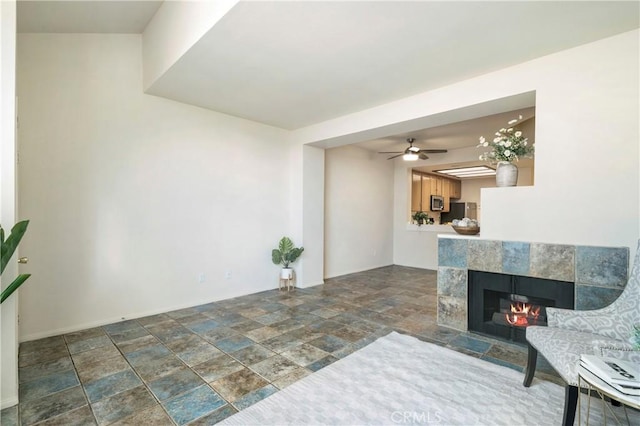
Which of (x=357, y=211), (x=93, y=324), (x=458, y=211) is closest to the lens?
(x=93, y=324)

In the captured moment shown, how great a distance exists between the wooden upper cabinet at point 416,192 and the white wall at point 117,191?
464cm

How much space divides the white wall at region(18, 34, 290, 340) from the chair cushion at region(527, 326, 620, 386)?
3.88 m

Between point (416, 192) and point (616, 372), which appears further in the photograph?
point (416, 192)

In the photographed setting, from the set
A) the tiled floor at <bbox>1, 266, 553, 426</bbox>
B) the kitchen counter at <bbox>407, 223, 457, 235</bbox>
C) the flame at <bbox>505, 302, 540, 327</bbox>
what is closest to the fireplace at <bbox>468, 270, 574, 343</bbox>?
the flame at <bbox>505, 302, 540, 327</bbox>

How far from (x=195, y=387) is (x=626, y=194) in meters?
3.71

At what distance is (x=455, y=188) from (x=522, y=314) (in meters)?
7.12

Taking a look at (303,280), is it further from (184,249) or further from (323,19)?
(323,19)

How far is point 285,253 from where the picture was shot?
5004mm

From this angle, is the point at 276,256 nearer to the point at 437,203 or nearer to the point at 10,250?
the point at 10,250

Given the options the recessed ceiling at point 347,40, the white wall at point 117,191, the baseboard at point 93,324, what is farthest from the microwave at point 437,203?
the baseboard at point 93,324

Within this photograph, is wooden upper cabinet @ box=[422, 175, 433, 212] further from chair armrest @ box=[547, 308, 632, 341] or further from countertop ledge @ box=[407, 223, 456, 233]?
chair armrest @ box=[547, 308, 632, 341]

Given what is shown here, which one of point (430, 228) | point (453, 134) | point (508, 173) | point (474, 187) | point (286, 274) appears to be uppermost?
point (453, 134)

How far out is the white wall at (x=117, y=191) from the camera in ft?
10.1

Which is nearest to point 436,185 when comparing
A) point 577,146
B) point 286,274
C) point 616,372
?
point 286,274
